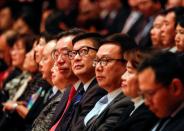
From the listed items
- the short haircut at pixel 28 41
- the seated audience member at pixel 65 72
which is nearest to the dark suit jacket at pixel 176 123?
the seated audience member at pixel 65 72

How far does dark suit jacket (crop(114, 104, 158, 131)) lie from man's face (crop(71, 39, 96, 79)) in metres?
0.88

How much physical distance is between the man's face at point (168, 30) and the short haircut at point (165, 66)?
7.61ft

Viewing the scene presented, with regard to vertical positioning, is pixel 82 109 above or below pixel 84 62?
below

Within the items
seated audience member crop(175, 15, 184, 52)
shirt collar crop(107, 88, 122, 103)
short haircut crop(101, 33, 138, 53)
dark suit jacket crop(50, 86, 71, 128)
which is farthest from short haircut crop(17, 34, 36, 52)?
shirt collar crop(107, 88, 122, 103)

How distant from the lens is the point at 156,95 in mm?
3289

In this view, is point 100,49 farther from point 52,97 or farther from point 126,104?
point 52,97

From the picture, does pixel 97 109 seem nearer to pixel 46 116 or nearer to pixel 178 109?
pixel 46 116

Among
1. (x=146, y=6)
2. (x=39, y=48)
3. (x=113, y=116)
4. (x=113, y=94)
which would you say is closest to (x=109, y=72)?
(x=113, y=94)

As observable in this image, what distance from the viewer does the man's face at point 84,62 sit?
456cm

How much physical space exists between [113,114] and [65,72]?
1059 millimetres

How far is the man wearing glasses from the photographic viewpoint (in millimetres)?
4383

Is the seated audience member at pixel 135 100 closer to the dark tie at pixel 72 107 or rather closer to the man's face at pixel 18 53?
the dark tie at pixel 72 107

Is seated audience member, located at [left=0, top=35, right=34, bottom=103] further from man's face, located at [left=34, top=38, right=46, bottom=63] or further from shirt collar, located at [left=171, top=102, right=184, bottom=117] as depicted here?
shirt collar, located at [left=171, top=102, right=184, bottom=117]

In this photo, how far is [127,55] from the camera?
4152mm
